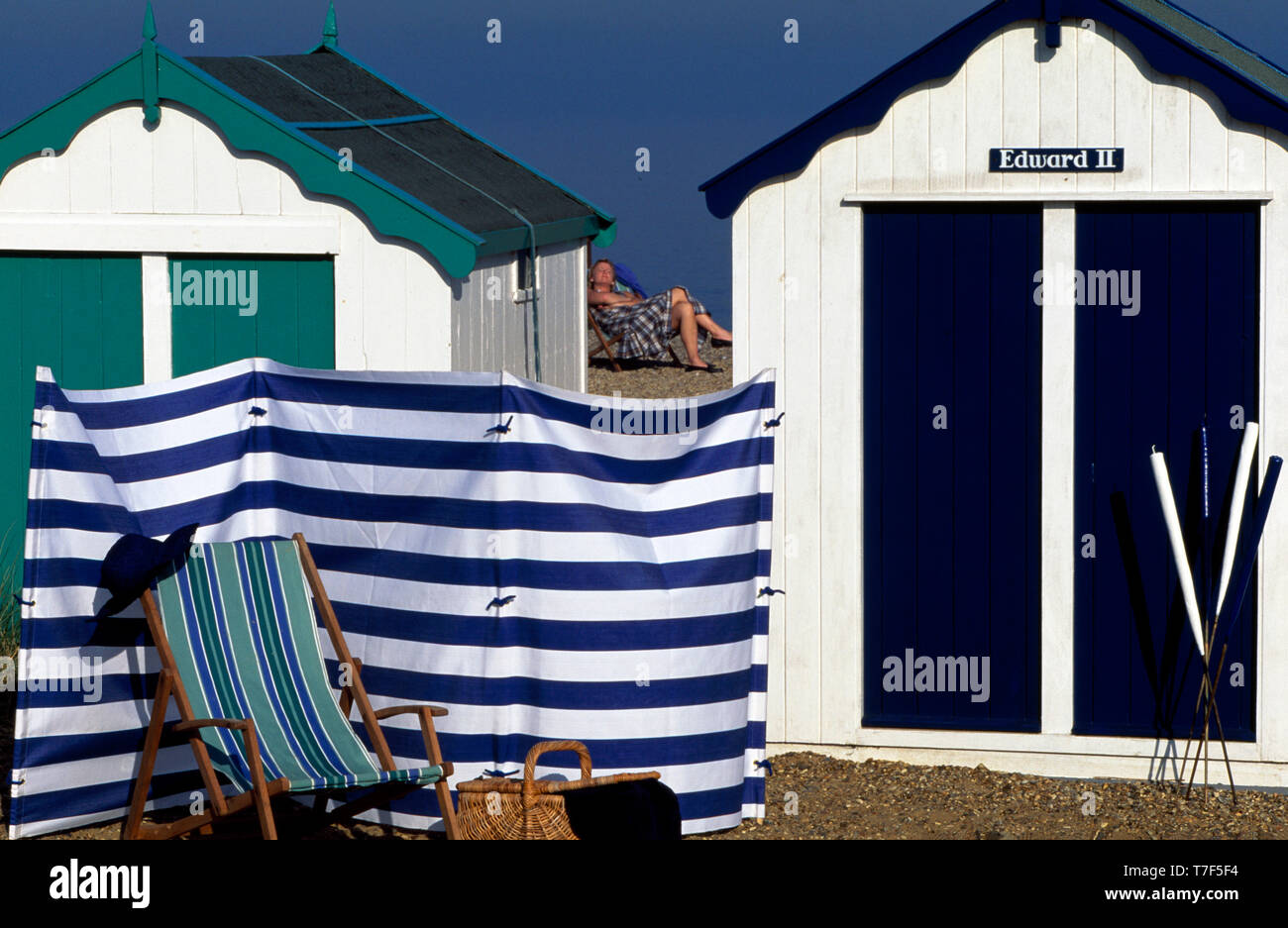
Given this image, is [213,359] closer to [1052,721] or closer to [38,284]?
[38,284]

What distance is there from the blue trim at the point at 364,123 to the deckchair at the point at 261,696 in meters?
3.04

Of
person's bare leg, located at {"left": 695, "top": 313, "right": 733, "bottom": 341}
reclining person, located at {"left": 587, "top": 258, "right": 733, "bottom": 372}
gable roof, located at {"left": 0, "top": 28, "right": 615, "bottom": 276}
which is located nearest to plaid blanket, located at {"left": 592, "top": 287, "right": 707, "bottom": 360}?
reclining person, located at {"left": 587, "top": 258, "right": 733, "bottom": 372}

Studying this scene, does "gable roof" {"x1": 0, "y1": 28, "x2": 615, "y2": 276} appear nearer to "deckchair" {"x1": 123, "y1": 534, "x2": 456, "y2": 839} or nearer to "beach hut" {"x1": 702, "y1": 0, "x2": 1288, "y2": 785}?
"beach hut" {"x1": 702, "y1": 0, "x2": 1288, "y2": 785}

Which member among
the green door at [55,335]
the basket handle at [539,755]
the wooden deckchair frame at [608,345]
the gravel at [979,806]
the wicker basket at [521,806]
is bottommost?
the gravel at [979,806]

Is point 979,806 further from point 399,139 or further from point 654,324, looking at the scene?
point 654,324

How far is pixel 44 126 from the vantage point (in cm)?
897

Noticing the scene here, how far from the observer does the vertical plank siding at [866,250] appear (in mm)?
7613

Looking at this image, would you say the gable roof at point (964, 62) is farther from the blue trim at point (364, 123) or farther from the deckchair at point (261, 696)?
the deckchair at point (261, 696)

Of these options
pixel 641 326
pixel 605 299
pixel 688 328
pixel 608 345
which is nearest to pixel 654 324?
pixel 641 326

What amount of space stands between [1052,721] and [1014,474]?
1170mm

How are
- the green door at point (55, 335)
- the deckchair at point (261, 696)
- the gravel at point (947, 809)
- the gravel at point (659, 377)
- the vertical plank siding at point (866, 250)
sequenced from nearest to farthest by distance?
the deckchair at point (261, 696), the gravel at point (947, 809), the vertical plank siding at point (866, 250), the green door at point (55, 335), the gravel at point (659, 377)

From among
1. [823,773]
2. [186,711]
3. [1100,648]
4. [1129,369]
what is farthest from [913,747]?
[186,711]

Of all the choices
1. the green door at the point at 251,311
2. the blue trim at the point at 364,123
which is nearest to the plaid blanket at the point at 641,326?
the blue trim at the point at 364,123

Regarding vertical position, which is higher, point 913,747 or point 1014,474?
point 1014,474
